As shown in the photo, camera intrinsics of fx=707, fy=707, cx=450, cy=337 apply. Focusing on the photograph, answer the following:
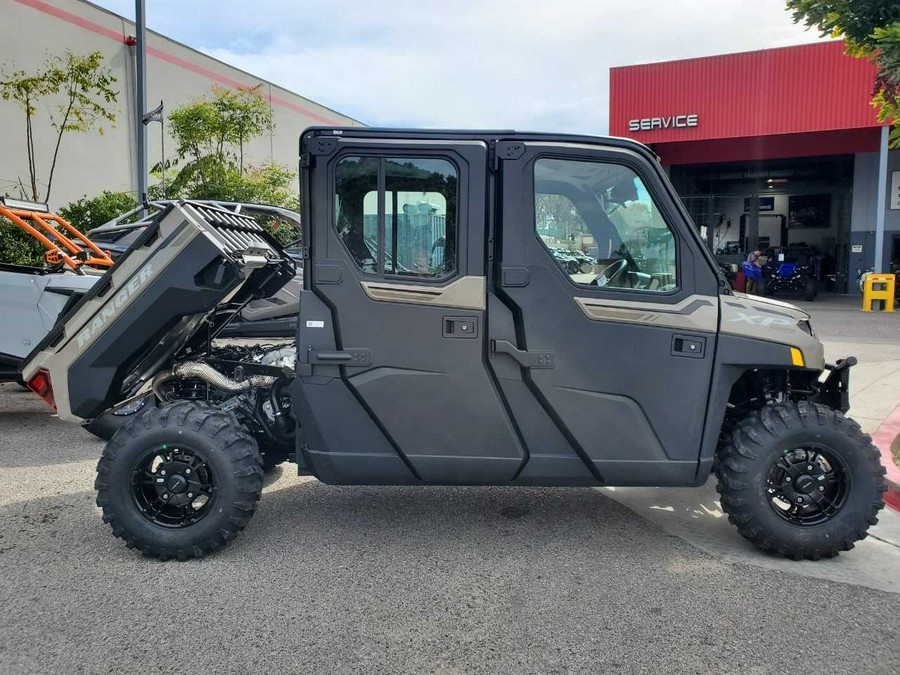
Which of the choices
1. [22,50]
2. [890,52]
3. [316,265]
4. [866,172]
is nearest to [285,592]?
[316,265]

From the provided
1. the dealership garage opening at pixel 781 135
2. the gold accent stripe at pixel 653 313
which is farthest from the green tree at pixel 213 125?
the gold accent stripe at pixel 653 313

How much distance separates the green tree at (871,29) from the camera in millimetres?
4984

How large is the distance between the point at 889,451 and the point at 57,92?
1629 cm

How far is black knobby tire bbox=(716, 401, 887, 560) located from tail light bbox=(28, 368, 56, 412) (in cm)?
394

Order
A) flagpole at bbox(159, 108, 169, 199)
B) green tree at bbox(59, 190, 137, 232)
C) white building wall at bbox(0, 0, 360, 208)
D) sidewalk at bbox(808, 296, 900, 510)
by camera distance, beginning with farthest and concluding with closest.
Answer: flagpole at bbox(159, 108, 169, 199) < white building wall at bbox(0, 0, 360, 208) < green tree at bbox(59, 190, 137, 232) < sidewalk at bbox(808, 296, 900, 510)

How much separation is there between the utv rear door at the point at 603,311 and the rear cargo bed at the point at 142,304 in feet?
5.06

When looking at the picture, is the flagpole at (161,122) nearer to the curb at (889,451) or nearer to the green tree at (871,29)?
the green tree at (871,29)

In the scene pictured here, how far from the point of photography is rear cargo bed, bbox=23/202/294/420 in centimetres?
384

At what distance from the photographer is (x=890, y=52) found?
16.3 ft

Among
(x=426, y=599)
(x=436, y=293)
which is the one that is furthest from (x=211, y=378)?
(x=426, y=599)

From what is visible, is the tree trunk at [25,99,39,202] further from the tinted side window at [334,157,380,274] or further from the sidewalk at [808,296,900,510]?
the sidewalk at [808,296,900,510]

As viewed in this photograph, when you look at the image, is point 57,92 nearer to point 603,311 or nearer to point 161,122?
point 161,122

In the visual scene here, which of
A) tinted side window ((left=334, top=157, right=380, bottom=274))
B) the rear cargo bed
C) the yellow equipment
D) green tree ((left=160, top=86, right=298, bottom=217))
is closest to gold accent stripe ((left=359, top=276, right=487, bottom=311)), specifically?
tinted side window ((left=334, top=157, right=380, bottom=274))

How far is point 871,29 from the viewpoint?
5.50 metres
